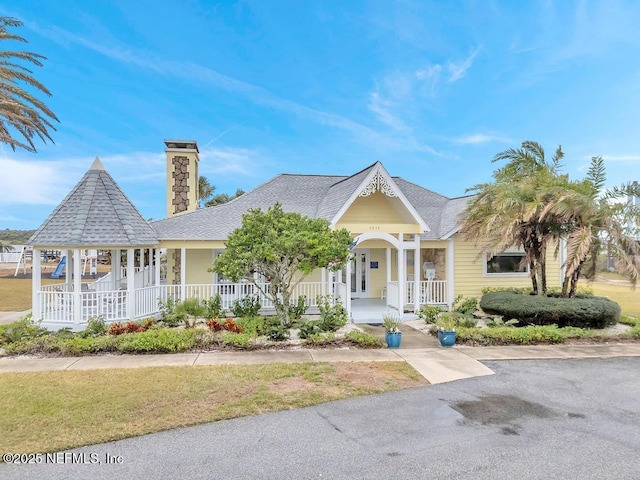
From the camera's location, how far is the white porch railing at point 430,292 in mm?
15156

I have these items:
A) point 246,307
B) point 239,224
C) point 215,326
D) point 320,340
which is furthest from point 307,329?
point 239,224

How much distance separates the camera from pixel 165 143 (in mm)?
18094

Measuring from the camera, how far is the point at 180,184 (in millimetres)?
18203

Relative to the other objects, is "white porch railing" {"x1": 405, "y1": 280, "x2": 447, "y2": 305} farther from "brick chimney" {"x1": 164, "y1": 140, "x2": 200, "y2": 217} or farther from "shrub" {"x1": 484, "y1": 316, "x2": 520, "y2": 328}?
"brick chimney" {"x1": 164, "y1": 140, "x2": 200, "y2": 217}

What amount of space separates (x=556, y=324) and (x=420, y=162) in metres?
18.6

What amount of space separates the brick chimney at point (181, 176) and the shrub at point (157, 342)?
9.39 meters

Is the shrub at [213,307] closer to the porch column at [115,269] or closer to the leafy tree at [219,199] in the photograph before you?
the porch column at [115,269]

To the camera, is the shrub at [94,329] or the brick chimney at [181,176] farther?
the brick chimney at [181,176]

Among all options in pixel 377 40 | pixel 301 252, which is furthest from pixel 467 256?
pixel 377 40

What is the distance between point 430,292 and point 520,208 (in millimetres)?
4855

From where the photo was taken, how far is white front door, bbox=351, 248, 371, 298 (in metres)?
16.9

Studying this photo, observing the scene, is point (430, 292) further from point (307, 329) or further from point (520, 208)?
point (307, 329)

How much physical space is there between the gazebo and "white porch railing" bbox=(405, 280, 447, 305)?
960 centimetres

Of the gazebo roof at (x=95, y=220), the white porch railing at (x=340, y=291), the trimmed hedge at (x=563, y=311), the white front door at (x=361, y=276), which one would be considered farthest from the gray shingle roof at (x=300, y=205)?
the trimmed hedge at (x=563, y=311)
